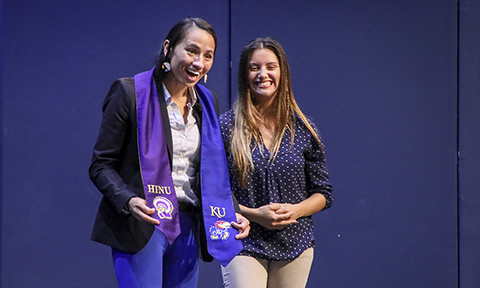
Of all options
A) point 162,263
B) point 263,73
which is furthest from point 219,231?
point 263,73

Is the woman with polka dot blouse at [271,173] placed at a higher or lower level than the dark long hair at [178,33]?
lower

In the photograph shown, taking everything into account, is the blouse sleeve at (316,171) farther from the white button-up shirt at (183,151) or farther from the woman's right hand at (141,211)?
the woman's right hand at (141,211)

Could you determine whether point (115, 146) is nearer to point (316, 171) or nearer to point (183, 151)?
point (183, 151)

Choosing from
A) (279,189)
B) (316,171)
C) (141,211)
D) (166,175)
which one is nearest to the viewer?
(141,211)

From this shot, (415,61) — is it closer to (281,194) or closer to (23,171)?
(281,194)

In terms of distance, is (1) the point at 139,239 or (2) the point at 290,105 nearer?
(1) the point at 139,239

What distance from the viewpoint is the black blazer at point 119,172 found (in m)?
1.62

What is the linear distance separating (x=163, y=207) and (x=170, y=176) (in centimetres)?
10

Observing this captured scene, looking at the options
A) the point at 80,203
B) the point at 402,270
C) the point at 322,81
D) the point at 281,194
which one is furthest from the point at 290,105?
the point at 402,270

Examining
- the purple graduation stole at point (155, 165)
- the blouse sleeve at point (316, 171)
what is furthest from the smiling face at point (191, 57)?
the blouse sleeve at point (316, 171)

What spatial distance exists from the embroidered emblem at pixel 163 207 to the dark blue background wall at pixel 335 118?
160 centimetres

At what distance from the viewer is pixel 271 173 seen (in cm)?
212

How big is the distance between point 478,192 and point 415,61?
35.5 inches

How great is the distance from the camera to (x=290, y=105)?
2.29 meters
